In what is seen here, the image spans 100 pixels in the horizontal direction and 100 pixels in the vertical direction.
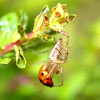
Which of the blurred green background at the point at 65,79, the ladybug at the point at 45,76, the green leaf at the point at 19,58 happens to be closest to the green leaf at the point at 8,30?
the green leaf at the point at 19,58

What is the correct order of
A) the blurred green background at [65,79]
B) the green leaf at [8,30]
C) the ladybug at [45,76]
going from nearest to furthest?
the green leaf at [8,30] < the ladybug at [45,76] < the blurred green background at [65,79]

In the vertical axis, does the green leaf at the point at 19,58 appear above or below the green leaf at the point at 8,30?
below

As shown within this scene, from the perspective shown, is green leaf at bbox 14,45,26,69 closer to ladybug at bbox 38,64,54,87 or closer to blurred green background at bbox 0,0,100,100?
ladybug at bbox 38,64,54,87

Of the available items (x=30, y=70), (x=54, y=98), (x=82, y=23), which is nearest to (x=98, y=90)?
(x=54, y=98)

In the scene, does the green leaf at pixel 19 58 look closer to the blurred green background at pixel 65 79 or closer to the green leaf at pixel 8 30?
the green leaf at pixel 8 30

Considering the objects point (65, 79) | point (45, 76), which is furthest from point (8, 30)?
point (65, 79)

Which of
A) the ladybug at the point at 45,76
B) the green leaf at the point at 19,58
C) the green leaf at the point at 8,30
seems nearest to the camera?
the green leaf at the point at 19,58

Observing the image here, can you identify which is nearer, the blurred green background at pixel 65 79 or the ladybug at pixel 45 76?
the ladybug at pixel 45 76

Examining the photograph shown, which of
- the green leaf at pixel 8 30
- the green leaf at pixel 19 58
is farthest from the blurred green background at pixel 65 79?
the green leaf at pixel 19 58
